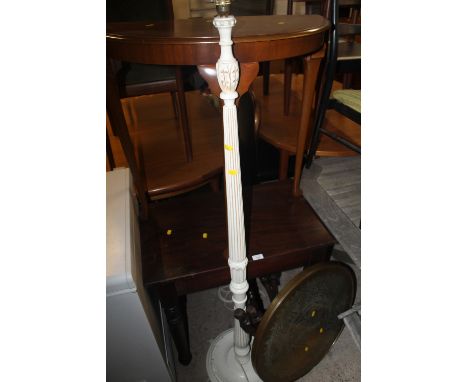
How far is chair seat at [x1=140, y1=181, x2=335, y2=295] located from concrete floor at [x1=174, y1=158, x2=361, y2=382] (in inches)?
14.5

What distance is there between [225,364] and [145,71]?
123cm

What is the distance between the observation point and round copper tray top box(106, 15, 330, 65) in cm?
68

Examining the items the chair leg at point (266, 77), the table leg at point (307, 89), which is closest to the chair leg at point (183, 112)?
the table leg at point (307, 89)

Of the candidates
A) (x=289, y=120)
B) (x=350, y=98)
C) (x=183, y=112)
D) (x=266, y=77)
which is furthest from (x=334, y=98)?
(x=266, y=77)

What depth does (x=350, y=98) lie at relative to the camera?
129 centimetres

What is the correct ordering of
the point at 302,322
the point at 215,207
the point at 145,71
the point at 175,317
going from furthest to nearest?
the point at 145,71, the point at 215,207, the point at 175,317, the point at 302,322

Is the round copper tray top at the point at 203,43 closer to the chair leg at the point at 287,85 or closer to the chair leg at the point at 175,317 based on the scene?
the chair leg at the point at 175,317

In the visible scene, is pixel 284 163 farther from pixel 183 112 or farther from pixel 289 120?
pixel 183 112

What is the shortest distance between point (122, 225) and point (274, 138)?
34.3 inches

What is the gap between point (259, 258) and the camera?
1.02 m

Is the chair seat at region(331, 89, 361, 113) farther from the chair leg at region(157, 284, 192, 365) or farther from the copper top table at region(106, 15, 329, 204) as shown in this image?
the chair leg at region(157, 284, 192, 365)

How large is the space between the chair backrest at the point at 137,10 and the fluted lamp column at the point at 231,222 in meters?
1.04

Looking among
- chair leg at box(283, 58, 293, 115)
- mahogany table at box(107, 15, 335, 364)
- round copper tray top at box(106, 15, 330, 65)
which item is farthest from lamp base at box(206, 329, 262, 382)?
chair leg at box(283, 58, 293, 115)
